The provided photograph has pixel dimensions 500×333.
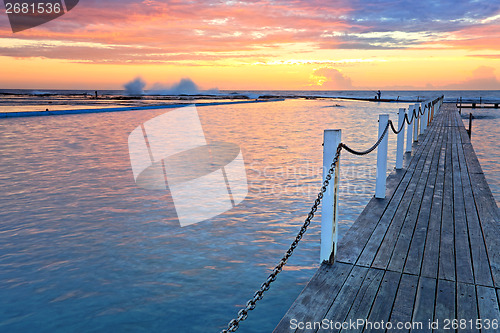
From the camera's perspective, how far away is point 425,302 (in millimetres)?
3250

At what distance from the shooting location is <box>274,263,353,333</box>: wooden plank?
3.05m

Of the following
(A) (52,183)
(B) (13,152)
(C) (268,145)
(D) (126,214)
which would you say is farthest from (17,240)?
(C) (268,145)

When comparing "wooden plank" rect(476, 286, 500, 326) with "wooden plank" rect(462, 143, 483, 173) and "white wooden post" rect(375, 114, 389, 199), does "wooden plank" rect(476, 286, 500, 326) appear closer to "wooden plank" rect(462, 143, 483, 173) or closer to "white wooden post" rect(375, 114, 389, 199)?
"white wooden post" rect(375, 114, 389, 199)

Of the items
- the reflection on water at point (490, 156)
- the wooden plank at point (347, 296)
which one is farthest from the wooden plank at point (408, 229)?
the reflection on water at point (490, 156)

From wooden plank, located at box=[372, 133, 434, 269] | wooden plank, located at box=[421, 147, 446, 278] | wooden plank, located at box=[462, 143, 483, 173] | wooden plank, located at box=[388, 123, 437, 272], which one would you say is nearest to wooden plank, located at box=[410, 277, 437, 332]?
wooden plank, located at box=[421, 147, 446, 278]

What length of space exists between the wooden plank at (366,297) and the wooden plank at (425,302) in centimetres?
36

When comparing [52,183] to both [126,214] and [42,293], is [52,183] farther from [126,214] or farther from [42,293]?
[42,293]

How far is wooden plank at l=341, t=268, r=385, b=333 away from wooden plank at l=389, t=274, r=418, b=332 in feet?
0.65

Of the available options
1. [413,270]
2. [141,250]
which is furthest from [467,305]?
[141,250]

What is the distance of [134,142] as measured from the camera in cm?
1739

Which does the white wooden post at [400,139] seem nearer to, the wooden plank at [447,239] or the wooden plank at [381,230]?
the wooden plank at [447,239]

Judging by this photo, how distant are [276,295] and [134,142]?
1449 cm

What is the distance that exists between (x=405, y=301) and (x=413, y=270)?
2.24 ft

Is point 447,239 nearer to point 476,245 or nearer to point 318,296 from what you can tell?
point 476,245
